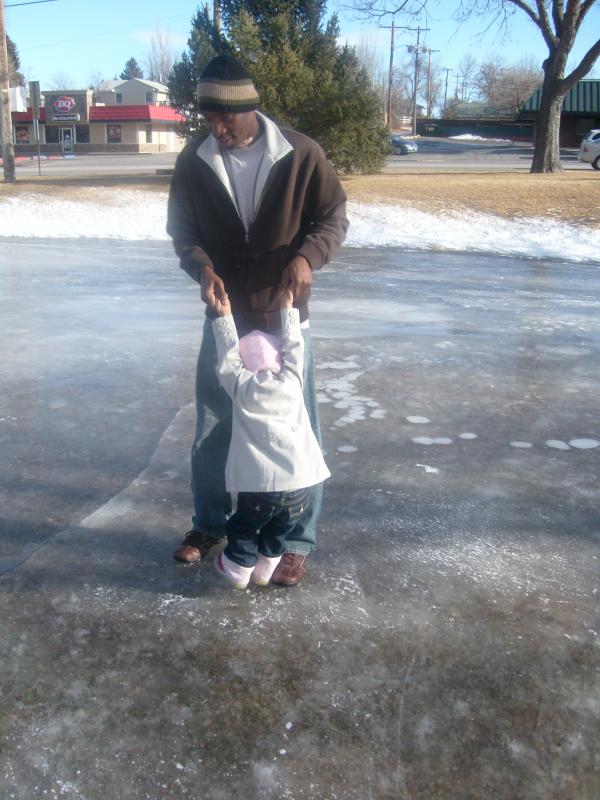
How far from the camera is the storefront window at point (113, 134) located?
216 feet

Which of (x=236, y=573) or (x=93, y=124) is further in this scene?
(x=93, y=124)

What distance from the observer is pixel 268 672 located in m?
2.34

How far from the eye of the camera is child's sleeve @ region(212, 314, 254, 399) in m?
2.63

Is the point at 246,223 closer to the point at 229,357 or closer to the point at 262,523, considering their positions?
the point at 229,357

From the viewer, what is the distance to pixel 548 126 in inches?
978

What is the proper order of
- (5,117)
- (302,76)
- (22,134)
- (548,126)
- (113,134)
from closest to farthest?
(302,76) < (5,117) < (548,126) < (113,134) < (22,134)

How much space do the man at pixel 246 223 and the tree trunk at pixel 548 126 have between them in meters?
Answer: 23.9

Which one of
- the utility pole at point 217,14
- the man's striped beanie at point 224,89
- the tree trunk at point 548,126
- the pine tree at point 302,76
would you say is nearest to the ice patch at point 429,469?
the man's striped beanie at point 224,89

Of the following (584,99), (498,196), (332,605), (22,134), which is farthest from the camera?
(22,134)

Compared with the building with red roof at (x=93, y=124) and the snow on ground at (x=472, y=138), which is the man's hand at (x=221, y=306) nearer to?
the snow on ground at (x=472, y=138)

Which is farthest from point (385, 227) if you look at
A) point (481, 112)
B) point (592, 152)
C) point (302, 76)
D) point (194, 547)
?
point (481, 112)

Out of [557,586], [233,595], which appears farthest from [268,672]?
[557,586]

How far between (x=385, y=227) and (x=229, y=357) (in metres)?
13.0

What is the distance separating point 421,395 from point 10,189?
16.7 metres
